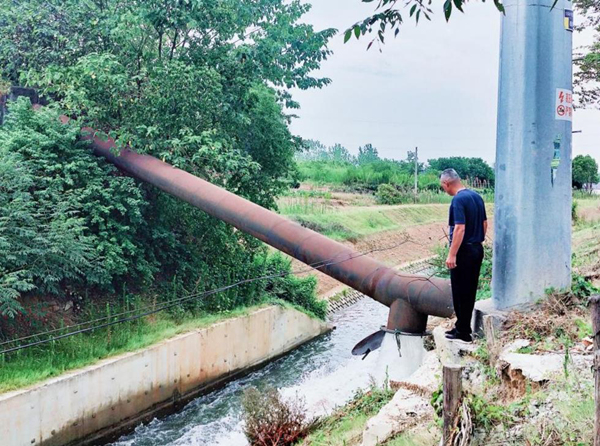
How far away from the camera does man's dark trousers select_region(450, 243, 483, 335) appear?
16.7 feet

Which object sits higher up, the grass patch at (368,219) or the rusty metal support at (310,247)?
the rusty metal support at (310,247)

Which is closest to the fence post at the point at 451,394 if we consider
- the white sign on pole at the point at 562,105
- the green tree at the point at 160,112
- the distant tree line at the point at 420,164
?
the white sign on pole at the point at 562,105

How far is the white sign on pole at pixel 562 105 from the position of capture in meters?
5.40

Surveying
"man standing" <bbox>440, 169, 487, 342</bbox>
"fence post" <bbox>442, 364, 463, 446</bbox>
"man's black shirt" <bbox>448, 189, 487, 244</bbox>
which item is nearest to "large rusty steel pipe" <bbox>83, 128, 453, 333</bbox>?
"man standing" <bbox>440, 169, 487, 342</bbox>

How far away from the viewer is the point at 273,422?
6.29 metres

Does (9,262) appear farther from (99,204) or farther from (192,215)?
(192,215)

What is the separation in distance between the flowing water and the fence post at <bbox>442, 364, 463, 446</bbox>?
10.4ft

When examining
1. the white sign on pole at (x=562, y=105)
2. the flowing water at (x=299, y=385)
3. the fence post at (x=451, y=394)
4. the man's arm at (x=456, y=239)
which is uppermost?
the white sign on pole at (x=562, y=105)

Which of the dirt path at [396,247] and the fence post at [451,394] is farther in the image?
the dirt path at [396,247]

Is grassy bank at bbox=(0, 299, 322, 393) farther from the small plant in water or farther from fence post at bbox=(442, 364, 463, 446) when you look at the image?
fence post at bbox=(442, 364, 463, 446)

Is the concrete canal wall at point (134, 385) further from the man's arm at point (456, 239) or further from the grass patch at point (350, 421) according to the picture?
the man's arm at point (456, 239)

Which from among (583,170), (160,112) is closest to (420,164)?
(583,170)

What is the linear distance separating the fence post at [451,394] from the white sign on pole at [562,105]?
10.2 ft

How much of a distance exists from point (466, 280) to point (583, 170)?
3670 cm
